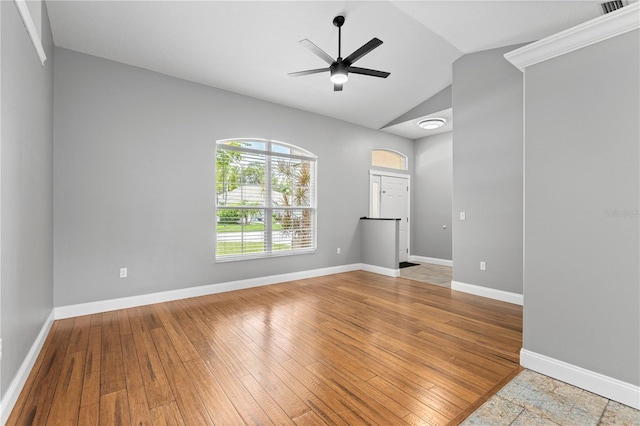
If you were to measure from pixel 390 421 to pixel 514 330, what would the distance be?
2.08m

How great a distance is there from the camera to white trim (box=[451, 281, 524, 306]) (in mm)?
3918

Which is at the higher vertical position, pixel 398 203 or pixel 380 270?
pixel 398 203

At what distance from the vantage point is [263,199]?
491 centimetres

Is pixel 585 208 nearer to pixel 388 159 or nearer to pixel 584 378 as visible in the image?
pixel 584 378

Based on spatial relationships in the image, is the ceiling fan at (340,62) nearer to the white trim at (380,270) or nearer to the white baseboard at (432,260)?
the white trim at (380,270)

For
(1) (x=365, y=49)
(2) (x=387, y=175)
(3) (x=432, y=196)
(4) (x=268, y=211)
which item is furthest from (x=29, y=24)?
(3) (x=432, y=196)

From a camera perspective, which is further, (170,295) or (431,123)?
(431,123)

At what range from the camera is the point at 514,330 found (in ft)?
9.90

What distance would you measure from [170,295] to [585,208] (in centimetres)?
441

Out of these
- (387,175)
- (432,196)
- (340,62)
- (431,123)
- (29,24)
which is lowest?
(432,196)

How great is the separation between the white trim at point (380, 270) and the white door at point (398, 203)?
1.05 m

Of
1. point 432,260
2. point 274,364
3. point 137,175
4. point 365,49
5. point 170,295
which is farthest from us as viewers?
point 432,260

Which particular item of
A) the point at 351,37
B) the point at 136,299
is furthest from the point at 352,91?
the point at 136,299

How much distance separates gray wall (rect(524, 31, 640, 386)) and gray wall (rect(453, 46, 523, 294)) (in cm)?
193
